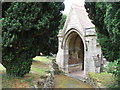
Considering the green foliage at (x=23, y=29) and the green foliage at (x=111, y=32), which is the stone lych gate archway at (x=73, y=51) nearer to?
the green foliage at (x=23, y=29)

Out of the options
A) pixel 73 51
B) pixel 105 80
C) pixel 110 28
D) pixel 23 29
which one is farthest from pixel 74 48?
pixel 110 28

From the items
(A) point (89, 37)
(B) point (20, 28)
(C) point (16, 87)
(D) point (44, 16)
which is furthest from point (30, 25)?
(A) point (89, 37)

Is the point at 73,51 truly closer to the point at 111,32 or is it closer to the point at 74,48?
the point at 74,48

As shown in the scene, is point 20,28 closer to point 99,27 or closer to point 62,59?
point 99,27

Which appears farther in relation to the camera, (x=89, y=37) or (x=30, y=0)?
(x=89, y=37)

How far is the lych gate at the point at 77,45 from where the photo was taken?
40.8 ft

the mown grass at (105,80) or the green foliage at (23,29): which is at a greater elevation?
the green foliage at (23,29)

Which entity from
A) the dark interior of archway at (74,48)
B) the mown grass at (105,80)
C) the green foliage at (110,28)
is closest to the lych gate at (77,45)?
the dark interior of archway at (74,48)

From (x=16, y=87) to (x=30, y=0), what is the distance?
458 cm

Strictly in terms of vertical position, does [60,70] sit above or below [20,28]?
below

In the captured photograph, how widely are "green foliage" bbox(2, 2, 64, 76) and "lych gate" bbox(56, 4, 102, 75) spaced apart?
488 centimetres

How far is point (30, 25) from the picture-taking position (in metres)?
6.89

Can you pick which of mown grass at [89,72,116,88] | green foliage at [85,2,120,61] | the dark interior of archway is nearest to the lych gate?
the dark interior of archway

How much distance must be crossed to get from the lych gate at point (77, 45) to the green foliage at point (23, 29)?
16.0ft
